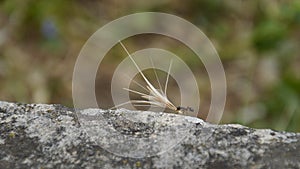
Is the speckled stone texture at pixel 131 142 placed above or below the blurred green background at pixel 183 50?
below

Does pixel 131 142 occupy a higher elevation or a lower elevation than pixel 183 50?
lower

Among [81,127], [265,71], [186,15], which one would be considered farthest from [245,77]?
[81,127]

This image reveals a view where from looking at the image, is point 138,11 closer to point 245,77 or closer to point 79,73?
point 79,73

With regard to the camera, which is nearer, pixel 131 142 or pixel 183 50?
pixel 131 142

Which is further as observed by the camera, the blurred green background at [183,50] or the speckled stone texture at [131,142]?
the blurred green background at [183,50]
